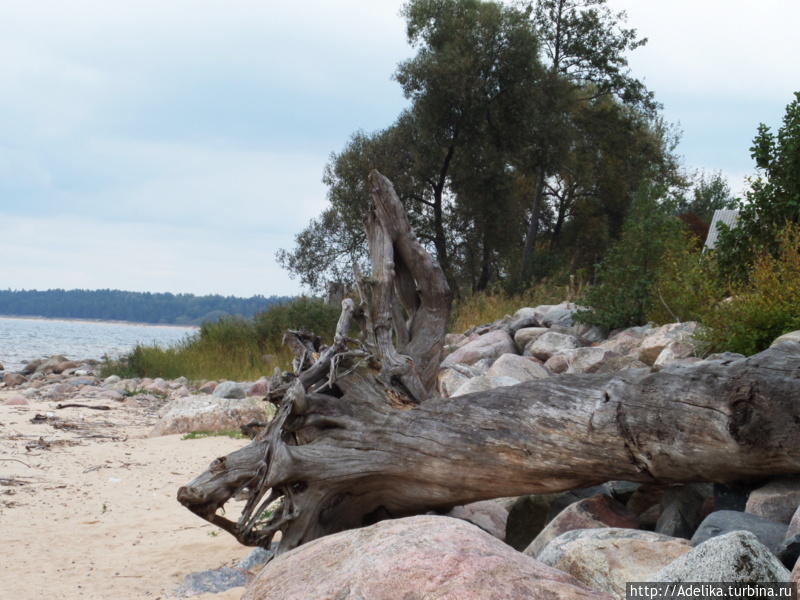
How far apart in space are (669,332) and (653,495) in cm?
478

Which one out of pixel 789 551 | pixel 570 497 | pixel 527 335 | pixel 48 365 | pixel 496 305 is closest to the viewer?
pixel 789 551

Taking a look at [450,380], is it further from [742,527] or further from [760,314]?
[742,527]

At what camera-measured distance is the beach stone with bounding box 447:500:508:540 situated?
16.6 ft

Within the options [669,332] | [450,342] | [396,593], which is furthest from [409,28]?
[396,593]

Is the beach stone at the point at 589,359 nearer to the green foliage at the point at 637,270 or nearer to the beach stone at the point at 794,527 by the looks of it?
the green foliage at the point at 637,270

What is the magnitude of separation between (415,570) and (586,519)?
165 centimetres

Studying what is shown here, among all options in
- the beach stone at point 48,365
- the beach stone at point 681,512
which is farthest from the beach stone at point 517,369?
the beach stone at point 48,365

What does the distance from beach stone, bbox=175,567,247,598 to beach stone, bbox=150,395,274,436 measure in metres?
6.09

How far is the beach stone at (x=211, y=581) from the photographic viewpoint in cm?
460

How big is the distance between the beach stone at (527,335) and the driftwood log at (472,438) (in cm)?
689

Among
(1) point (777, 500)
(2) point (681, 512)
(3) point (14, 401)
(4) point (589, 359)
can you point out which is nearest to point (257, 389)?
(3) point (14, 401)

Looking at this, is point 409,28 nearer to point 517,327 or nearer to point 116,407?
point 517,327

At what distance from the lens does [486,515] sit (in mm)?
5176

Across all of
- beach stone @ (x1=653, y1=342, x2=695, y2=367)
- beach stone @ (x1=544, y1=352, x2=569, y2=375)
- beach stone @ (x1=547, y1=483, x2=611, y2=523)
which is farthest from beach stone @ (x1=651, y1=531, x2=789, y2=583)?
beach stone @ (x1=544, y1=352, x2=569, y2=375)
